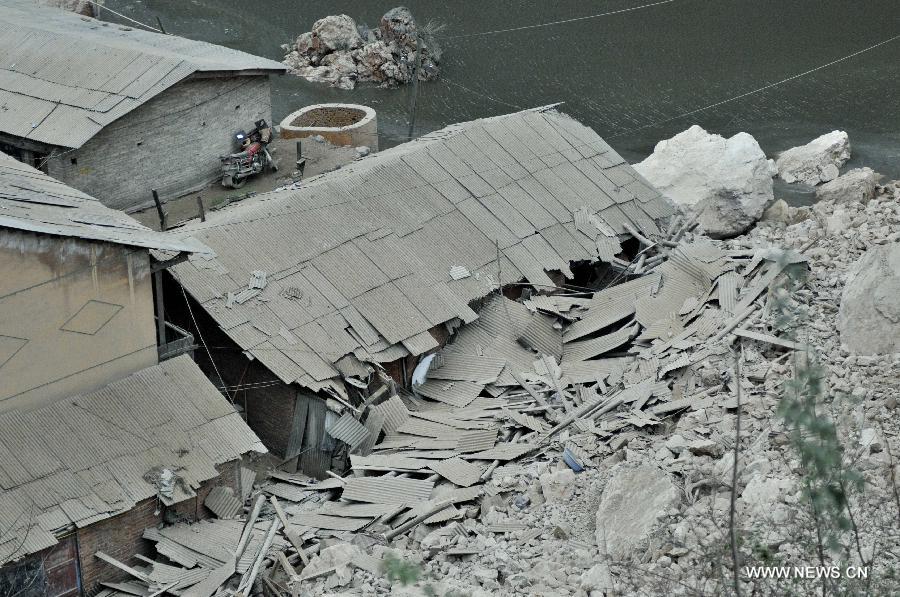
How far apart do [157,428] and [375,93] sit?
889 inches

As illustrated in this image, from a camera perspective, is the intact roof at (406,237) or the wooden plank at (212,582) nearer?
the wooden plank at (212,582)

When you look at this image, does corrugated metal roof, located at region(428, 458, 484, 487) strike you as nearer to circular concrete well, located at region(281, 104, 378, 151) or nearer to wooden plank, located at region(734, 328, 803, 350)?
wooden plank, located at region(734, 328, 803, 350)

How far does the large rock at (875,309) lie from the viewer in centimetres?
1630

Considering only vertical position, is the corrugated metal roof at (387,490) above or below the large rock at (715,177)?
above

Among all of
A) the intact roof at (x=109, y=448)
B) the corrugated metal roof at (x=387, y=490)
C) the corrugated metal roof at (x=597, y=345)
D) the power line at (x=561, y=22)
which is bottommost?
the power line at (x=561, y=22)

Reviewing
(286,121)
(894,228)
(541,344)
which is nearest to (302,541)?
(541,344)

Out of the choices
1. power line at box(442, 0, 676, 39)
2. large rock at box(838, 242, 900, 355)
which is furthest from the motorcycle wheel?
power line at box(442, 0, 676, 39)

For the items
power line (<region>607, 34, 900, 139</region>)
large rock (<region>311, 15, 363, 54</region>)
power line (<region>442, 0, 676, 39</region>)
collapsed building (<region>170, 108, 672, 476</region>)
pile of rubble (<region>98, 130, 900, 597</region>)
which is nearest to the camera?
pile of rubble (<region>98, 130, 900, 597</region>)

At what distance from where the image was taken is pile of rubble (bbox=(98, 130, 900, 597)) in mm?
13141

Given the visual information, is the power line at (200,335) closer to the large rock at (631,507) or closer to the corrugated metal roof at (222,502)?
the corrugated metal roof at (222,502)

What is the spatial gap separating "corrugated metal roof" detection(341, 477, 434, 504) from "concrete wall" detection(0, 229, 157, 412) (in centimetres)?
349
